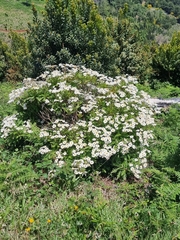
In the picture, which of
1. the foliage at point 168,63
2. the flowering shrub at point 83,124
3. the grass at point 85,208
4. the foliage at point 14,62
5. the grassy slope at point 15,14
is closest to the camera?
the grass at point 85,208

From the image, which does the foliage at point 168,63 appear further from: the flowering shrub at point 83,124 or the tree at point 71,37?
the flowering shrub at point 83,124

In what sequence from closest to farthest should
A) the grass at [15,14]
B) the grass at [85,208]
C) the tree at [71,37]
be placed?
the grass at [85,208], the tree at [71,37], the grass at [15,14]

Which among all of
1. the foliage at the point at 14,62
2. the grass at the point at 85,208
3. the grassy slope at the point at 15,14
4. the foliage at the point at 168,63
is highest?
the grass at the point at 85,208

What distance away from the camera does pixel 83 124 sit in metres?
3.51

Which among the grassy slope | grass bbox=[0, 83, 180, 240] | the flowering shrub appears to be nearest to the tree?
the flowering shrub

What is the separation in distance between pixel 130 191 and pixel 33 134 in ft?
5.36

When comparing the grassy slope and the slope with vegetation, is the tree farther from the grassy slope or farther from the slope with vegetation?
the grassy slope

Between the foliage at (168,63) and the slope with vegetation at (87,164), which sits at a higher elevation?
the slope with vegetation at (87,164)

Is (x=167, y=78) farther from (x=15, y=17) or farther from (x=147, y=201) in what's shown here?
(x=15, y=17)

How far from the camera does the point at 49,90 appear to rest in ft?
12.6

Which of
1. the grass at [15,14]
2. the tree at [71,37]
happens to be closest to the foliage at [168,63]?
Result: the tree at [71,37]

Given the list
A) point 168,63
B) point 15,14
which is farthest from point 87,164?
point 15,14

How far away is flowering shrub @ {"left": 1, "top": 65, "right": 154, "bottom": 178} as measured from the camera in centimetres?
337

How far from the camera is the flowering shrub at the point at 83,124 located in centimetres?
337
